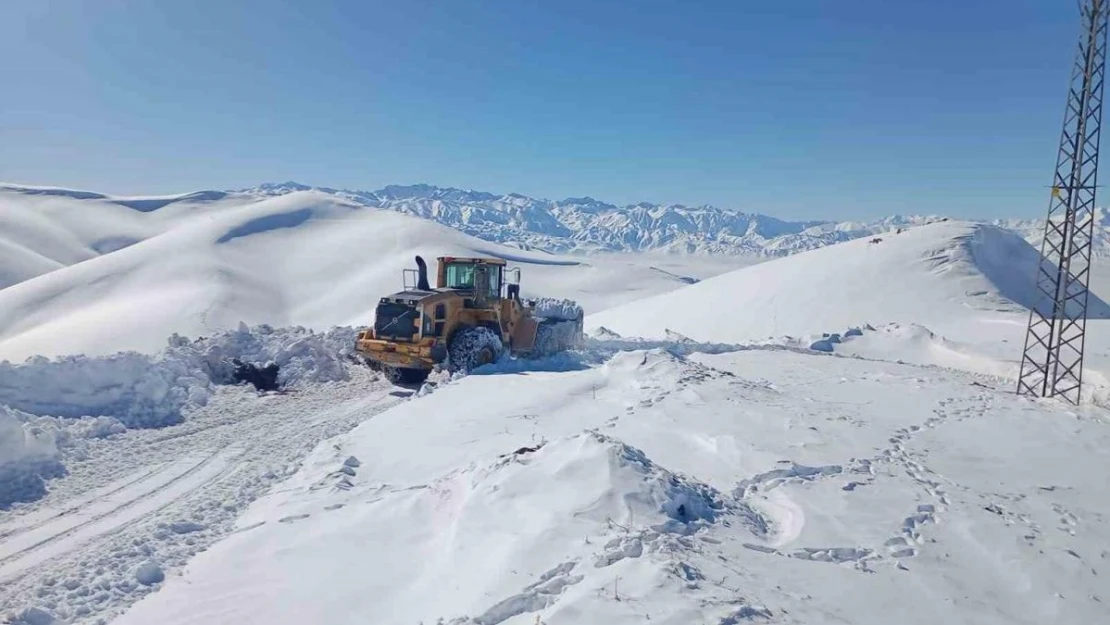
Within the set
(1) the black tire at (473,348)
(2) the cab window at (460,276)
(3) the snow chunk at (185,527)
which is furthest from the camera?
(2) the cab window at (460,276)

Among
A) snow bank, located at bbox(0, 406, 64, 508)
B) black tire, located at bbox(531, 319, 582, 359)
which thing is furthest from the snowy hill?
snow bank, located at bbox(0, 406, 64, 508)

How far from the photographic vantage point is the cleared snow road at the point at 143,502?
5668mm

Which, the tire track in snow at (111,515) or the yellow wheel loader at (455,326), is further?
the yellow wheel loader at (455,326)

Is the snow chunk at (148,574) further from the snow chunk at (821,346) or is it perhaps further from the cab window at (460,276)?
the snow chunk at (821,346)

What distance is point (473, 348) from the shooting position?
14.8 metres

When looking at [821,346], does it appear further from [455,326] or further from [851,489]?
[851,489]

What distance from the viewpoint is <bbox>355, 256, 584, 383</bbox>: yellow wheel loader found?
14.2 meters

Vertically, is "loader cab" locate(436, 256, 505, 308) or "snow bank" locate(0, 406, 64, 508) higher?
"loader cab" locate(436, 256, 505, 308)

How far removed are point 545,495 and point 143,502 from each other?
4614mm

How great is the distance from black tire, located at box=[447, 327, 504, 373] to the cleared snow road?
8.45ft

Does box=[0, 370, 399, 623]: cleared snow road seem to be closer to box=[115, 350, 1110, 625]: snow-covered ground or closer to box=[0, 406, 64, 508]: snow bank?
box=[0, 406, 64, 508]: snow bank

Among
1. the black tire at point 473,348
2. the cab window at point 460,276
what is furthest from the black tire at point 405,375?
the cab window at point 460,276

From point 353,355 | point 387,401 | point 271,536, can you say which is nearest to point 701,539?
point 271,536

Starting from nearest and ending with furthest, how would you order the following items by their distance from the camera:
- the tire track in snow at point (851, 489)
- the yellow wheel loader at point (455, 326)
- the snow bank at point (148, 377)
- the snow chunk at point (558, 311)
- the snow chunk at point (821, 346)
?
1. the tire track in snow at point (851, 489)
2. the snow bank at point (148, 377)
3. the yellow wheel loader at point (455, 326)
4. the snow chunk at point (558, 311)
5. the snow chunk at point (821, 346)
